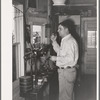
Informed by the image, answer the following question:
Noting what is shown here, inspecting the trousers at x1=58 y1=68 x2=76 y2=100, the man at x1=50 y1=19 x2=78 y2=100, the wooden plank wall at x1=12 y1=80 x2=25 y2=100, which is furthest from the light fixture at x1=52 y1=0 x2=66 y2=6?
the wooden plank wall at x1=12 y1=80 x2=25 y2=100

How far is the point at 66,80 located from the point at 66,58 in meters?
0.15

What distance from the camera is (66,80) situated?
1391 millimetres

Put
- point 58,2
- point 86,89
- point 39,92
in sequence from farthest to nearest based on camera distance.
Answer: point 39,92, point 58,2, point 86,89

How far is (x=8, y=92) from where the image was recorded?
112 centimetres

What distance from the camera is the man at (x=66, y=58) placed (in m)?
1.29

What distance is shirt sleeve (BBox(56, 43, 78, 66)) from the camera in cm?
129

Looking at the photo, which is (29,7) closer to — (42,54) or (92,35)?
(42,54)

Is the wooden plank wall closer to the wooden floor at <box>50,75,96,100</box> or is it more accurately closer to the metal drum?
the metal drum

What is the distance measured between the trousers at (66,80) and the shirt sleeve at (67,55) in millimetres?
50

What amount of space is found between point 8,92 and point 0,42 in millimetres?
256

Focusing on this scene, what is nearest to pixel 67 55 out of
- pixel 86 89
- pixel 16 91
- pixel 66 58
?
pixel 66 58

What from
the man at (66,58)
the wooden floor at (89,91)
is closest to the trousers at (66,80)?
the man at (66,58)

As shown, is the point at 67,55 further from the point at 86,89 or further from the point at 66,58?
the point at 86,89

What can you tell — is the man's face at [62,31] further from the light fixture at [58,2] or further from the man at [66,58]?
the light fixture at [58,2]
